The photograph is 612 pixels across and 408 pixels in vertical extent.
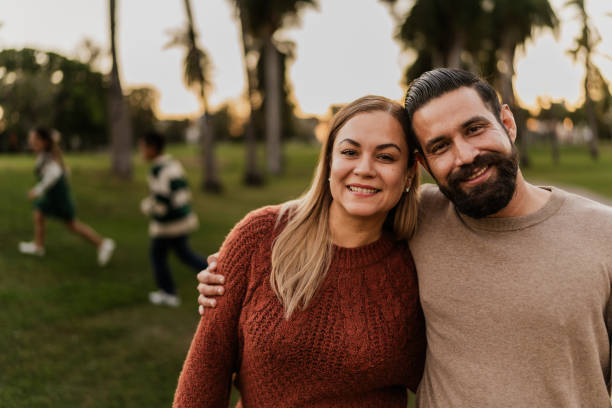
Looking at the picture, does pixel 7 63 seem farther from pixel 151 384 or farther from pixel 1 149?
pixel 1 149

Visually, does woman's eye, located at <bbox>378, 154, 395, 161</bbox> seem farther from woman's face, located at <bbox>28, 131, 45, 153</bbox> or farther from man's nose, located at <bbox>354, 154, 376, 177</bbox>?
woman's face, located at <bbox>28, 131, 45, 153</bbox>

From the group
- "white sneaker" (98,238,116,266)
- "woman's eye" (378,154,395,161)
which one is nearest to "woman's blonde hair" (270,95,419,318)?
"woman's eye" (378,154,395,161)

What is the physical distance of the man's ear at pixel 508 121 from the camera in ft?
6.93

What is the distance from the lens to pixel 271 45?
1123 inches

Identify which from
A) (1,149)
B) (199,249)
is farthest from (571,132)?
(199,249)

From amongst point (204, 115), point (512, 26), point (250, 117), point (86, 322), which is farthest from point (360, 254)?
point (512, 26)

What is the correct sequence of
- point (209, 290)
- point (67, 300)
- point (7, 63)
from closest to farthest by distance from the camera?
point (209, 290) → point (67, 300) → point (7, 63)

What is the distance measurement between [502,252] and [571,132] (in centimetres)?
11269

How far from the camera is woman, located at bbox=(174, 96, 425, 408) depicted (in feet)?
6.86

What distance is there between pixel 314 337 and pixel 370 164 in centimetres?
77

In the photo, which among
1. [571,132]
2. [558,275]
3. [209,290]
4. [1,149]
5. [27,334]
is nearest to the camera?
[558,275]

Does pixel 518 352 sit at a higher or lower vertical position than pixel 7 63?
lower

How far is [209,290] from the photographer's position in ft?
7.23

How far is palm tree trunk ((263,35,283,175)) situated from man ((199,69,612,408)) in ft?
A: 90.0
